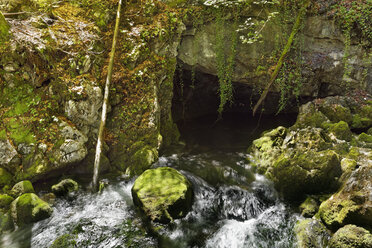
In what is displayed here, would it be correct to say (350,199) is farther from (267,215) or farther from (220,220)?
(220,220)

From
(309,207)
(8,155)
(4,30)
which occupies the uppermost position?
(4,30)

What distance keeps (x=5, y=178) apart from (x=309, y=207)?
291 inches

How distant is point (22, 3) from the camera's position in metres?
6.84

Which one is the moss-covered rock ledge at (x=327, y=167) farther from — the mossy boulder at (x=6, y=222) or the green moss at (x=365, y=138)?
the mossy boulder at (x=6, y=222)

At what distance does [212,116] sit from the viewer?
1338 centimetres

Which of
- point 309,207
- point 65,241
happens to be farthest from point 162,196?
point 309,207

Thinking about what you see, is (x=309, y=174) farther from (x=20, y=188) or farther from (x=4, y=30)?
(x=4, y=30)

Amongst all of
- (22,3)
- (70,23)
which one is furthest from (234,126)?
(22,3)

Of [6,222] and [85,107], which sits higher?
[85,107]

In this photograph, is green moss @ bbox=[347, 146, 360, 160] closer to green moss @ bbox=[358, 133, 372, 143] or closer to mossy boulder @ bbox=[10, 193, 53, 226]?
green moss @ bbox=[358, 133, 372, 143]

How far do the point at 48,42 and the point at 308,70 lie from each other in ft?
31.4

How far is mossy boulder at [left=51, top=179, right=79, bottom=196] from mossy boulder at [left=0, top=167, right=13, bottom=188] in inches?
41.8

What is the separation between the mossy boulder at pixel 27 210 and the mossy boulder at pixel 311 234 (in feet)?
18.0

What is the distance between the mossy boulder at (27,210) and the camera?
4793 mm
